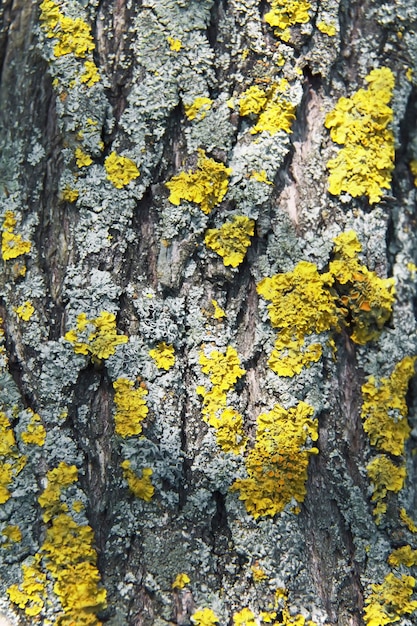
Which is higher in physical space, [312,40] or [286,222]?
[312,40]

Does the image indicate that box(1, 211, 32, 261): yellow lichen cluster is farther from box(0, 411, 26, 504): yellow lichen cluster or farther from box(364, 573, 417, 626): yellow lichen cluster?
box(364, 573, 417, 626): yellow lichen cluster

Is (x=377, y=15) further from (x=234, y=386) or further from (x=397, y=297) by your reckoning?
(x=234, y=386)

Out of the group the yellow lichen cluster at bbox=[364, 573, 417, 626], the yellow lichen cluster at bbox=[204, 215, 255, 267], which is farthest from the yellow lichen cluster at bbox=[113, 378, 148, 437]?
the yellow lichen cluster at bbox=[364, 573, 417, 626]

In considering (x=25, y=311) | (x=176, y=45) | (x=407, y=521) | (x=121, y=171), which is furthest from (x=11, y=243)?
(x=407, y=521)

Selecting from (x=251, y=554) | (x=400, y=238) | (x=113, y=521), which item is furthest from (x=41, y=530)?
(x=400, y=238)

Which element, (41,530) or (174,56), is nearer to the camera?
(41,530)

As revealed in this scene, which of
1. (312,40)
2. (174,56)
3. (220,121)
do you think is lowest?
(220,121)
